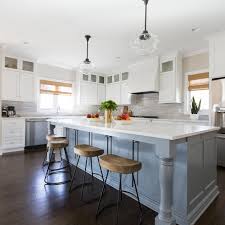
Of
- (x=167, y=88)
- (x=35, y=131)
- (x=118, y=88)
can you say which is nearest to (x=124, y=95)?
(x=118, y=88)

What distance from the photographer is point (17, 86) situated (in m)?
4.93

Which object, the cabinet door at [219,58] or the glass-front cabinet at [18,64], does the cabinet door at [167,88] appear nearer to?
the cabinet door at [219,58]

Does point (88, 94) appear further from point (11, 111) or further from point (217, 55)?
point (217, 55)

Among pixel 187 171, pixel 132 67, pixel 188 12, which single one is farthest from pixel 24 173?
pixel 132 67

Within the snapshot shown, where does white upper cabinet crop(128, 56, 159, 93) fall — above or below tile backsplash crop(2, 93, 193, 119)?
above

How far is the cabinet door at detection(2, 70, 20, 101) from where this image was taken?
185 inches

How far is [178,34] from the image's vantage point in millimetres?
3584

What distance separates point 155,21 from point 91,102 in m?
4.24

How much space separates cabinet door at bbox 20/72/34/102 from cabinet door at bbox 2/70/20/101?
5.3 inches

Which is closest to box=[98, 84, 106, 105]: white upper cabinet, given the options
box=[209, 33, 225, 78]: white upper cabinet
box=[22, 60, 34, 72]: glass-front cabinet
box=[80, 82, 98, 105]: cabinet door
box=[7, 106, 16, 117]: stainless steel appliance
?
box=[80, 82, 98, 105]: cabinet door

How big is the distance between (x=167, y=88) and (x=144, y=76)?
2.73 ft

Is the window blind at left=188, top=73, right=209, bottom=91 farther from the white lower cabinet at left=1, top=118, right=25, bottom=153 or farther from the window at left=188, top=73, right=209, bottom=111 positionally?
the white lower cabinet at left=1, top=118, right=25, bottom=153

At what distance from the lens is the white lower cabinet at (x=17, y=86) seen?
4723mm

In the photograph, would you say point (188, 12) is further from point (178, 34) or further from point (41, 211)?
point (41, 211)
